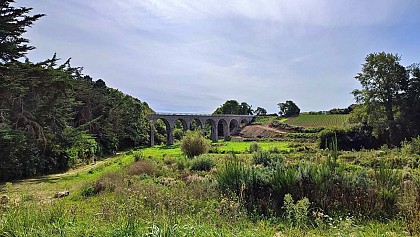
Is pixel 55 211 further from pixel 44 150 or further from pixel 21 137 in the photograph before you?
pixel 44 150

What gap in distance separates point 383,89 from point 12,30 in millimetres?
35137

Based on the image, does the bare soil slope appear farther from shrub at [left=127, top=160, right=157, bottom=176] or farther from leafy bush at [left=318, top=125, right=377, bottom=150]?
shrub at [left=127, top=160, right=157, bottom=176]

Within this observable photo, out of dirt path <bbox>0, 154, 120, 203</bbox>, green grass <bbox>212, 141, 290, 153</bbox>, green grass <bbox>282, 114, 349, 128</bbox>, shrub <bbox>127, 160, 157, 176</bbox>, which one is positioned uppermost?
green grass <bbox>282, 114, 349, 128</bbox>

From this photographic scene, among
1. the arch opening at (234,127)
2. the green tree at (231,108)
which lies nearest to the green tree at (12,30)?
the arch opening at (234,127)

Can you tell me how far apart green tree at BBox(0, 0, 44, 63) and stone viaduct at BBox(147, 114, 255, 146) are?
129 feet

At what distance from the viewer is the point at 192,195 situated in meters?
7.14

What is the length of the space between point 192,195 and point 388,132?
35657 mm

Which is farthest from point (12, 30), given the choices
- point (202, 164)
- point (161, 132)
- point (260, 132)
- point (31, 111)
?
point (260, 132)

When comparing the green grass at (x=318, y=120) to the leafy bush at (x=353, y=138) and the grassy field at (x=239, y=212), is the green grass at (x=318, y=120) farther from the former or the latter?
the grassy field at (x=239, y=212)

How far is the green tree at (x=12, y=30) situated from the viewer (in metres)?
13.7

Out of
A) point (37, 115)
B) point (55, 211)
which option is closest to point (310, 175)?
point (55, 211)

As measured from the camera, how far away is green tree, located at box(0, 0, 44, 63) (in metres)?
13.7

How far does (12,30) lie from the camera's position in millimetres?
14242

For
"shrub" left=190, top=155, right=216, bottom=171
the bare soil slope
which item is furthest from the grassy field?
the bare soil slope
